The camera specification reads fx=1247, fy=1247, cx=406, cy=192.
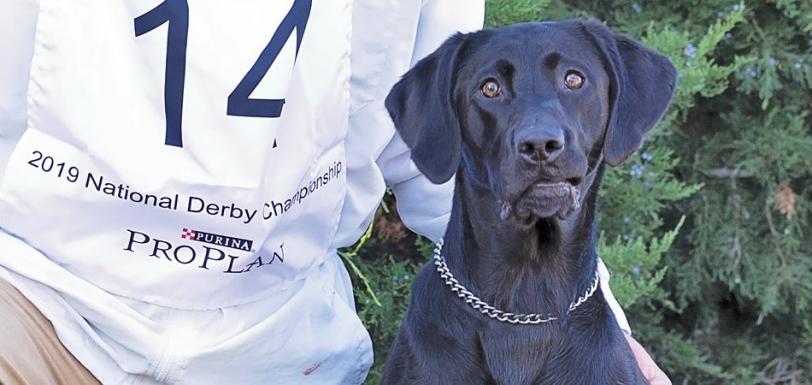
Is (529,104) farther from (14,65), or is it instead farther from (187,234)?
(14,65)

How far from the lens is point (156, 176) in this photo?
2.52 m

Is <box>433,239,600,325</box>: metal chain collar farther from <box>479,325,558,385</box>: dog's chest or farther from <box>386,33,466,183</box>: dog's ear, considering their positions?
<box>386,33,466,183</box>: dog's ear

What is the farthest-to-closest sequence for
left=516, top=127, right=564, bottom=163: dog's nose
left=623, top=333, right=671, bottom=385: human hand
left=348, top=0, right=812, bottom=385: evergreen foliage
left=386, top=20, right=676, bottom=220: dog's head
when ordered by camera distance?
left=348, top=0, right=812, bottom=385: evergreen foliage
left=623, top=333, right=671, bottom=385: human hand
left=386, top=20, right=676, bottom=220: dog's head
left=516, top=127, right=564, bottom=163: dog's nose

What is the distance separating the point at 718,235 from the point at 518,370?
219cm

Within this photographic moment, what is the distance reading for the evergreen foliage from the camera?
4.07 meters

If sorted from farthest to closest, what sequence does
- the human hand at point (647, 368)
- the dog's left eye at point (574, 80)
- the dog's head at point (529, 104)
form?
the human hand at point (647, 368)
the dog's left eye at point (574, 80)
the dog's head at point (529, 104)

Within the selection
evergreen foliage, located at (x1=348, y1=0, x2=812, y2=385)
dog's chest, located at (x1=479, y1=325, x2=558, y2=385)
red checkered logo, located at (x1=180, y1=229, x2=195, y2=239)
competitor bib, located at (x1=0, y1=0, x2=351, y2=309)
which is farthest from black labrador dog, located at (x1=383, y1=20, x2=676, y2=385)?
evergreen foliage, located at (x1=348, y1=0, x2=812, y2=385)

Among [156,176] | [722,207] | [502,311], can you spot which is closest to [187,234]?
[156,176]

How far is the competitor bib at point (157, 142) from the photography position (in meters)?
2.51

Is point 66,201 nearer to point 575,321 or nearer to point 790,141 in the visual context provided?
point 575,321

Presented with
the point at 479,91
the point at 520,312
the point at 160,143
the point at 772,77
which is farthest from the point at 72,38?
the point at 772,77

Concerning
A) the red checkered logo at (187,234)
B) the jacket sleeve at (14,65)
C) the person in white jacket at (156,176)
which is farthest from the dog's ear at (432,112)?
the jacket sleeve at (14,65)

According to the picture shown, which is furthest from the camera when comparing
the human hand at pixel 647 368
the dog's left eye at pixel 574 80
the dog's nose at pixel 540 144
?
the human hand at pixel 647 368

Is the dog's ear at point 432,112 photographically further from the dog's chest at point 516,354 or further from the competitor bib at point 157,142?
the dog's chest at point 516,354
